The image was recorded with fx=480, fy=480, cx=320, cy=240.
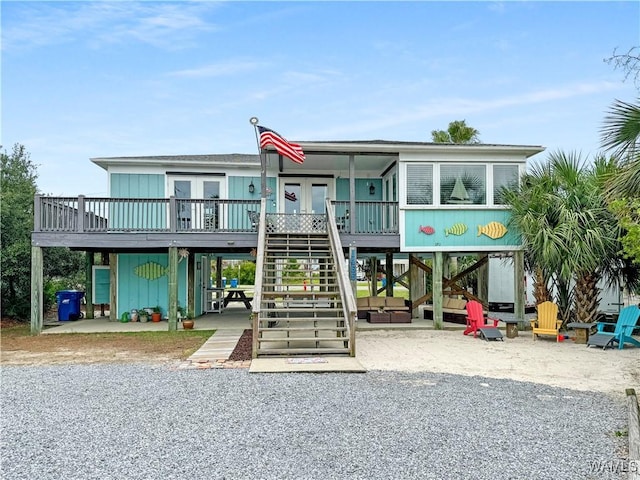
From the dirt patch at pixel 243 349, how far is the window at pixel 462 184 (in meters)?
6.38

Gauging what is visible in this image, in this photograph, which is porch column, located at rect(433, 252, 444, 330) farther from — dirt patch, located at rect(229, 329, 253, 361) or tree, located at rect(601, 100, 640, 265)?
tree, located at rect(601, 100, 640, 265)

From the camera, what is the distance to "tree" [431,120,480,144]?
2617cm

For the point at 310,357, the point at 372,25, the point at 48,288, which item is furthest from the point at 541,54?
the point at 48,288

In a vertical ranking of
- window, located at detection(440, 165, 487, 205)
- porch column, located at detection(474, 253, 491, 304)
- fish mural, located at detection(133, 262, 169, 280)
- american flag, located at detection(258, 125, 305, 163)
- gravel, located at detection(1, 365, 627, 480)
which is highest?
american flag, located at detection(258, 125, 305, 163)

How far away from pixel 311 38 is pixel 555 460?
14904 mm

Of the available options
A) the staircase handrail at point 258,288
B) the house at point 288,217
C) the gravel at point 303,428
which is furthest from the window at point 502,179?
the gravel at point 303,428

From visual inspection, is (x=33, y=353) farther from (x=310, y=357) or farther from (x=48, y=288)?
(x=48, y=288)

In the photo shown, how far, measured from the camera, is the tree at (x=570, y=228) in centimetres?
1095

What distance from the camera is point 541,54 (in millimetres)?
16266

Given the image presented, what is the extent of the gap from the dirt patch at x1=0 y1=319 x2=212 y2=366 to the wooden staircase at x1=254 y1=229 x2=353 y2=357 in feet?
5.76

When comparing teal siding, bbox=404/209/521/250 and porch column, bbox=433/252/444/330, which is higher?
teal siding, bbox=404/209/521/250

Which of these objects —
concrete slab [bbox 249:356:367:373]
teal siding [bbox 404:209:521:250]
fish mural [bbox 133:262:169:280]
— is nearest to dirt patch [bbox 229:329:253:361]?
concrete slab [bbox 249:356:367:373]

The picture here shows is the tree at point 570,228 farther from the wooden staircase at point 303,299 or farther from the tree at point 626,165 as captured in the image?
the wooden staircase at point 303,299

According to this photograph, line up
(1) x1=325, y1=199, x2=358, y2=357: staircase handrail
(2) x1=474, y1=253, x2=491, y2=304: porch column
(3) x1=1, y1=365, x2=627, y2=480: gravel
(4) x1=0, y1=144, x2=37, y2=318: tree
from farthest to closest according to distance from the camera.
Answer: (2) x1=474, y1=253, x2=491, y2=304: porch column → (4) x1=0, y1=144, x2=37, y2=318: tree → (1) x1=325, y1=199, x2=358, y2=357: staircase handrail → (3) x1=1, y1=365, x2=627, y2=480: gravel
